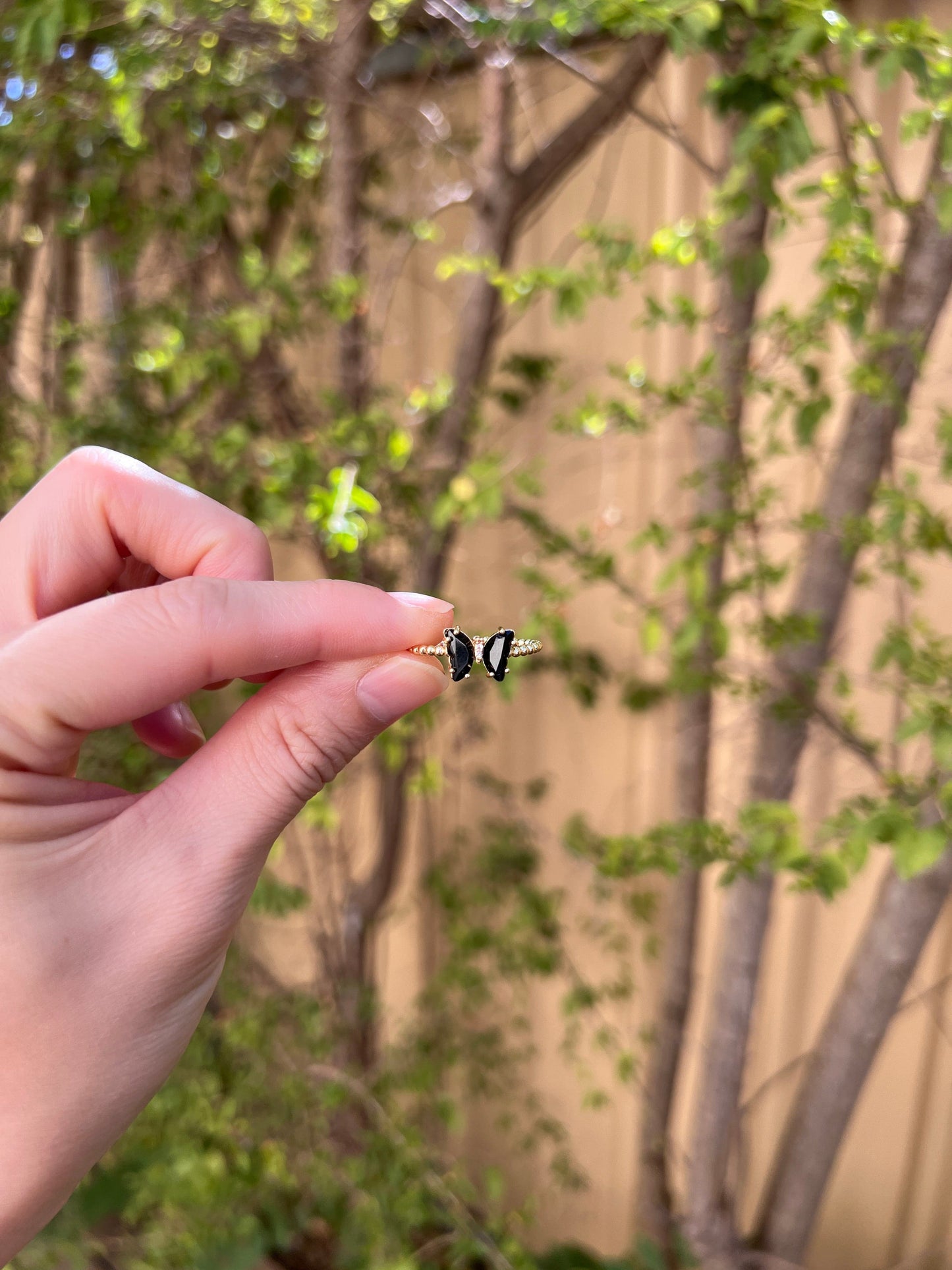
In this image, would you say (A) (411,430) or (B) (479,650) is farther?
(A) (411,430)

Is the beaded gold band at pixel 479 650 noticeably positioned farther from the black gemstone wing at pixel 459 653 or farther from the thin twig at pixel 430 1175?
the thin twig at pixel 430 1175

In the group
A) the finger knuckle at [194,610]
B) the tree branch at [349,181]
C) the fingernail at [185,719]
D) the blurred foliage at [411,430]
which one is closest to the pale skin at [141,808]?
the finger knuckle at [194,610]

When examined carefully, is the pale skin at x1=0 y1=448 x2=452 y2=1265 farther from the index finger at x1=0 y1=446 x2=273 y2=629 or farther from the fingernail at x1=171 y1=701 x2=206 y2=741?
the fingernail at x1=171 y1=701 x2=206 y2=741

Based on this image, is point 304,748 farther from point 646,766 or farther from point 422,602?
point 646,766

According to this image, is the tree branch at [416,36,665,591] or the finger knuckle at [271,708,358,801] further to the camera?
the tree branch at [416,36,665,591]

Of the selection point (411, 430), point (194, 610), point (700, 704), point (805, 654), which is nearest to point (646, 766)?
point (700, 704)

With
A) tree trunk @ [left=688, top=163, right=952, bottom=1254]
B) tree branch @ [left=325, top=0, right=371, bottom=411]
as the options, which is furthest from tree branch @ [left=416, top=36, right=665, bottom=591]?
tree trunk @ [left=688, top=163, right=952, bottom=1254]

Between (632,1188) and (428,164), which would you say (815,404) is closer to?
(428,164)
